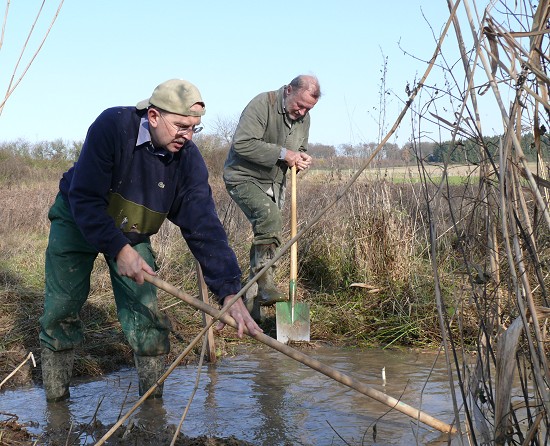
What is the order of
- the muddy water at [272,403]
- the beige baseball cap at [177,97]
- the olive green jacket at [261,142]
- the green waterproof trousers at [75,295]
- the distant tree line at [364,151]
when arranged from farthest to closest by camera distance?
1. the olive green jacket at [261,142]
2. the green waterproof trousers at [75,295]
3. the muddy water at [272,403]
4. the beige baseball cap at [177,97]
5. the distant tree line at [364,151]

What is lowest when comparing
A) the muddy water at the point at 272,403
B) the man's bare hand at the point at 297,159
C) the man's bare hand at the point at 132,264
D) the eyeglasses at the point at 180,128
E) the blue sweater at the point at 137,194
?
the muddy water at the point at 272,403

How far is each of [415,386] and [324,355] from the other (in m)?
1.22

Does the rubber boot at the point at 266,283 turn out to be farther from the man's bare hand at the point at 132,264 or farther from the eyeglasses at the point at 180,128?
the man's bare hand at the point at 132,264

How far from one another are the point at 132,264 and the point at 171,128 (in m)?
0.83

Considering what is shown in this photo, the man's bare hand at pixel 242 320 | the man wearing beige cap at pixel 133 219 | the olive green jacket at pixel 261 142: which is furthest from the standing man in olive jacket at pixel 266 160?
the man's bare hand at pixel 242 320

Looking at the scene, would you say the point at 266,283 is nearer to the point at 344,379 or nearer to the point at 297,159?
the point at 297,159

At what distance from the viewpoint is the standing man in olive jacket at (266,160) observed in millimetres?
7168

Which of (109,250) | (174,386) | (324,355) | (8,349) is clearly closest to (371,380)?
(324,355)

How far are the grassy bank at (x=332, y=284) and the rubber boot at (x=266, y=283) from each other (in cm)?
34

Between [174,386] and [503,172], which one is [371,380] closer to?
[174,386]

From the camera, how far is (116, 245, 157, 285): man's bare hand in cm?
393

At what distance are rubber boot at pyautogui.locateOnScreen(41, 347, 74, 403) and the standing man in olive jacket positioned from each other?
8.40 ft

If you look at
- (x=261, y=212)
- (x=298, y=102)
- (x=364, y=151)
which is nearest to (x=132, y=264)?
(x=261, y=212)

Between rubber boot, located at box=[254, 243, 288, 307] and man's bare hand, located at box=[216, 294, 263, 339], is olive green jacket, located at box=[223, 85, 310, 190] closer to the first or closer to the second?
rubber boot, located at box=[254, 243, 288, 307]
